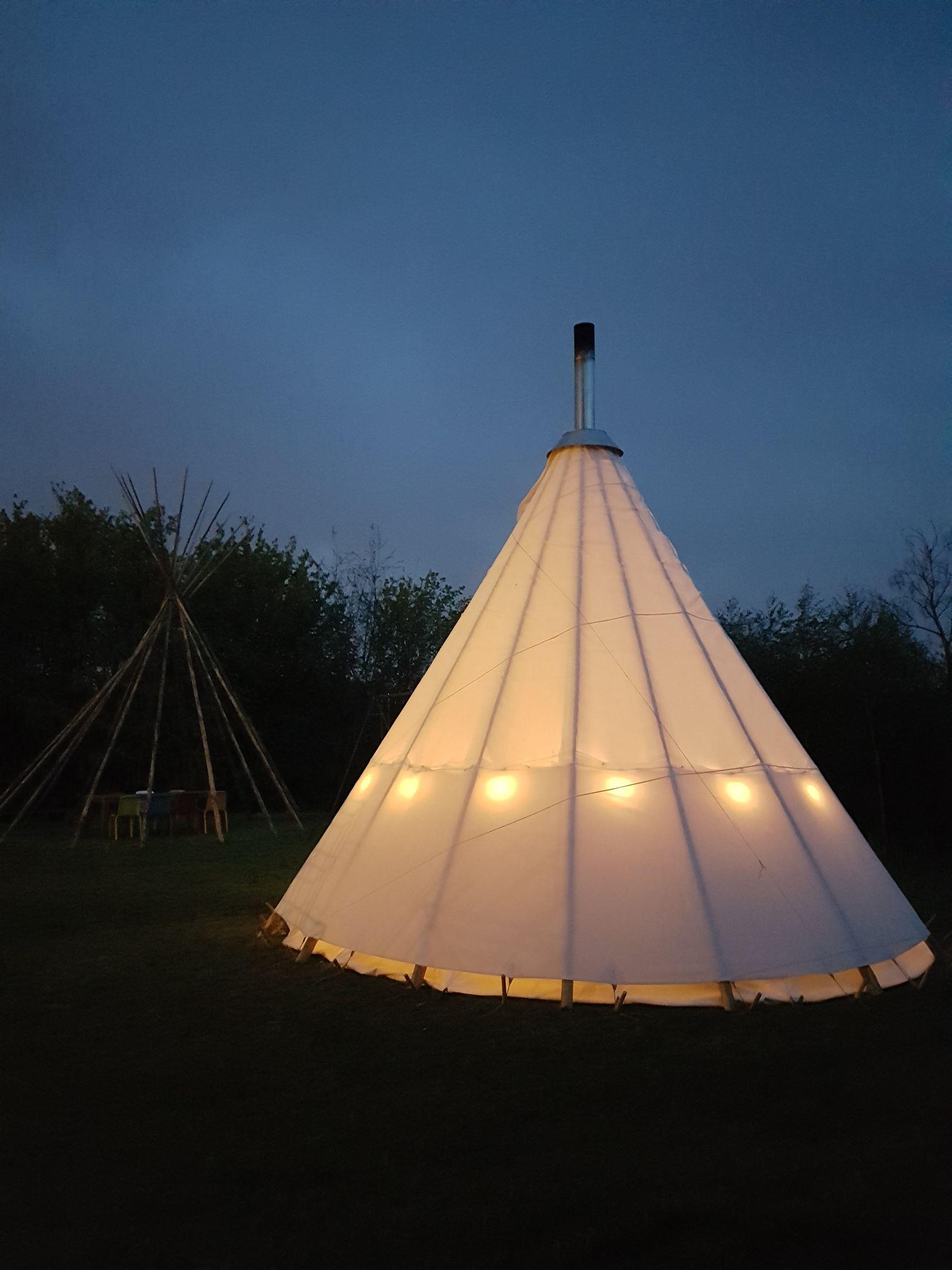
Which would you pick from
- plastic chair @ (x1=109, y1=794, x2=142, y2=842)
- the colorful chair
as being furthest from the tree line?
plastic chair @ (x1=109, y1=794, x2=142, y2=842)

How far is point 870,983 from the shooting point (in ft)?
15.5

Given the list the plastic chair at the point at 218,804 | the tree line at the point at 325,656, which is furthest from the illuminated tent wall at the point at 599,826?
the plastic chair at the point at 218,804

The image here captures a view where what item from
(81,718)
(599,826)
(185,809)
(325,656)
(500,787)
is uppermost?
(325,656)

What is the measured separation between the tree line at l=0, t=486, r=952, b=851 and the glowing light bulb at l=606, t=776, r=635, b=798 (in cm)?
908

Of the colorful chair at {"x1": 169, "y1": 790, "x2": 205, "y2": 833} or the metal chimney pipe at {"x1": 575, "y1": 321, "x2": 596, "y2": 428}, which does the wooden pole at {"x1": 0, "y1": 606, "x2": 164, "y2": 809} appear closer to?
the colorful chair at {"x1": 169, "y1": 790, "x2": 205, "y2": 833}

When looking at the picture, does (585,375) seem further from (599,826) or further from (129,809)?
(129,809)

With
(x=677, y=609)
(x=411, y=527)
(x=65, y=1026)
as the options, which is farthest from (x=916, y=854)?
(x=411, y=527)

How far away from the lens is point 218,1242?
8.07 ft

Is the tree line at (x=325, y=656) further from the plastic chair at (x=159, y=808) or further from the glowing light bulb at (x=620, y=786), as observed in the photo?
the glowing light bulb at (x=620, y=786)

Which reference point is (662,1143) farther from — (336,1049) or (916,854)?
(916,854)

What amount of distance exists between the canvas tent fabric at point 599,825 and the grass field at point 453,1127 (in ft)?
0.92

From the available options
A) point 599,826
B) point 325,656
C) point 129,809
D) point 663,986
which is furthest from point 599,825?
point 325,656

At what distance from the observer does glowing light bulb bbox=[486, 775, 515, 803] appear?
510cm

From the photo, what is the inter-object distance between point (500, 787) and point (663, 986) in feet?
4.41
